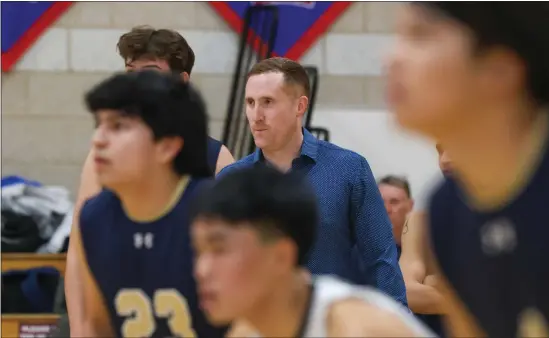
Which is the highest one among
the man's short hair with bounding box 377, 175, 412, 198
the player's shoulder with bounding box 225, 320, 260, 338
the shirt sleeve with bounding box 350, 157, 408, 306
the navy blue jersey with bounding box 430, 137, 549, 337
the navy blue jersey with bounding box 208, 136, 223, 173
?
the navy blue jersey with bounding box 430, 137, 549, 337

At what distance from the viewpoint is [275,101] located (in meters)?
4.48

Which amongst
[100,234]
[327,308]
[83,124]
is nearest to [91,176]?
[100,234]

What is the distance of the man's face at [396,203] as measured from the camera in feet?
20.3

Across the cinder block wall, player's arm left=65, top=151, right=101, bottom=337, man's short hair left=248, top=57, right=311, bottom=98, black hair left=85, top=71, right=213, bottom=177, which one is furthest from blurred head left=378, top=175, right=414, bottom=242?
black hair left=85, top=71, right=213, bottom=177

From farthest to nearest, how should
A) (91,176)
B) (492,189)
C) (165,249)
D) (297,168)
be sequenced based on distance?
(297,168)
(91,176)
(165,249)
(492,189)

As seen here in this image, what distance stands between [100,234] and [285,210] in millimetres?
694

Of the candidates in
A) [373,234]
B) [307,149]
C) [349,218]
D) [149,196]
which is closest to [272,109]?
[307,149]

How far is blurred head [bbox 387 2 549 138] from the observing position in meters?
1.96

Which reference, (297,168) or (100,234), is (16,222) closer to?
(297,168)

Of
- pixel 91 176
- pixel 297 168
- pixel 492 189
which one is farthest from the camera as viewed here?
pixel 297 168

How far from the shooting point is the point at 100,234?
2.89 m

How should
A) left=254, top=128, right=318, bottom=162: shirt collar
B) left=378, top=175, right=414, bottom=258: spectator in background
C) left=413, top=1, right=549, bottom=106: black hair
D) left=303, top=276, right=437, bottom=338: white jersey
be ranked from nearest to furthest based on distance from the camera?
1. left=413, top=1, right=549, bottom=106: black hair
2. left=303, top=276, right=437, bottom=338: white jersey
3. left=254, top=128, right=318, bottom=162: shirt collar
4. left=378, top=175, right=414, bottom=258: spectator in background

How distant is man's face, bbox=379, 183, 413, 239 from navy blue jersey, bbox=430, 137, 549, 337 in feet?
12.7

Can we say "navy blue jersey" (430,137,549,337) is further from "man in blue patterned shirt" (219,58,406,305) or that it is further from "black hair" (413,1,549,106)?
"man in blue patterned shirt" (219,58,406,305)
